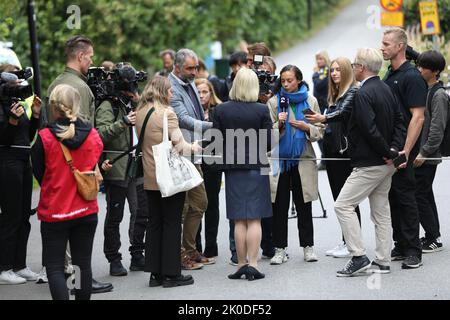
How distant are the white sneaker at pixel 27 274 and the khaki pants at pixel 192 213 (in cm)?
152

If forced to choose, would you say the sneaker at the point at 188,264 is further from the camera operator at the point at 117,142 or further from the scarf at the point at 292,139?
the scarf at the point at 292,139

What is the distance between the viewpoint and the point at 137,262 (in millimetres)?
9742

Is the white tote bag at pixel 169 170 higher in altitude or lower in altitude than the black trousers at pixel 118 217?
higher

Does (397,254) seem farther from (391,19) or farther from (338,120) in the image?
(391,19)

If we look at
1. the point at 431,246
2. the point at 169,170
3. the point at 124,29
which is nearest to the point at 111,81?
the point at 169,170

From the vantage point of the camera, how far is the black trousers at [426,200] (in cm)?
→ 1005

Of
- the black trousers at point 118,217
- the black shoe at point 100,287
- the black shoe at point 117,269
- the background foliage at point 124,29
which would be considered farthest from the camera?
the background foliage at point 124,29

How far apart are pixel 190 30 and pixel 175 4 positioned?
1251 millimetres

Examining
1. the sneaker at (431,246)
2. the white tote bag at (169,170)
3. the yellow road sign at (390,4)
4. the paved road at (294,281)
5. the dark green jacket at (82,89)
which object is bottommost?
the paved road at (294,281)

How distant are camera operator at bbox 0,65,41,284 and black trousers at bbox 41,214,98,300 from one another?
A: 5.25ft

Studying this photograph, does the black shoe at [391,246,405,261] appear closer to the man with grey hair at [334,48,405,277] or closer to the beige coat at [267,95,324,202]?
the man with grey hair at [334,48,405,277]

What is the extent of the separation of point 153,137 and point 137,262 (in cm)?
163

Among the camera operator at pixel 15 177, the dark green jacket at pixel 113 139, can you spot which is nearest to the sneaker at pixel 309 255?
the dark green jacket at pixel 113 139

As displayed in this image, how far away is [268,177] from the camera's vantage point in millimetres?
9328
